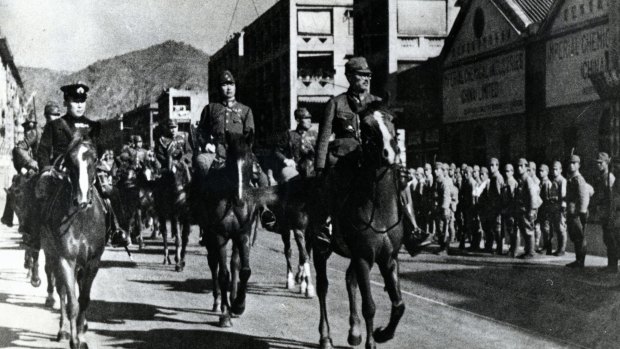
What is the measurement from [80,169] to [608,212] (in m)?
9.88

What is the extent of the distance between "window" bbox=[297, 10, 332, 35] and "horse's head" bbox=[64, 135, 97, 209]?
4671cm

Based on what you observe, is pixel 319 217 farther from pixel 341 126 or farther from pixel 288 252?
pixel 288 252

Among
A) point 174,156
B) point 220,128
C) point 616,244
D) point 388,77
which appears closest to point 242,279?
point 220,128

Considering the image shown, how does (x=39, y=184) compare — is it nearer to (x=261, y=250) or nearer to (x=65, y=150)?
(x=65, y=150)

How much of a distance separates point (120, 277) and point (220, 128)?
16.6 ft

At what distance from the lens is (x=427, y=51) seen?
44.0 metres

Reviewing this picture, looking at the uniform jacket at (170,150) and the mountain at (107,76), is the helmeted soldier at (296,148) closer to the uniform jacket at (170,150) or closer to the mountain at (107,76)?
the mountain at (107,76)

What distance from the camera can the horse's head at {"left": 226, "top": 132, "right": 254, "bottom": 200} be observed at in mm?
8766

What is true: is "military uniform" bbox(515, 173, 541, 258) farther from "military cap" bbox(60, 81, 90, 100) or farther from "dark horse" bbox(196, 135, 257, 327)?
"military cap" bbox(60, 81, 90, 100)

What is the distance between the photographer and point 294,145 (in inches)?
475

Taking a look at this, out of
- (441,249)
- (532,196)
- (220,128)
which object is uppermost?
(220,128)

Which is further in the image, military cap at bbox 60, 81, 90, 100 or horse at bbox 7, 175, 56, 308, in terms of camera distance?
horse at bbox 7, 175, 56, 308

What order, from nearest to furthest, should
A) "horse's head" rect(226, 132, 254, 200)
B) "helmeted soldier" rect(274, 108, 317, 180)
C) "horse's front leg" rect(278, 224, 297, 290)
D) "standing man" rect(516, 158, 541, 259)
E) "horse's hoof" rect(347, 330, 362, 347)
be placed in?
"horse's hoof" rect(347, 330, 362, 347)
"horse's head" rect(226, 132, 254, 200)
"helmeted soldier" rect(274, 108, 317, 180)
"horse's front leg" rect(278, 224, 297, 290)
"standing man" rect(516, 158, 541, 259)

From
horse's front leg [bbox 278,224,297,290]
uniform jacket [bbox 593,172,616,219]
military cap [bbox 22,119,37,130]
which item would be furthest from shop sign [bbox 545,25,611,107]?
military cap [bbox 22,119,37,130]
